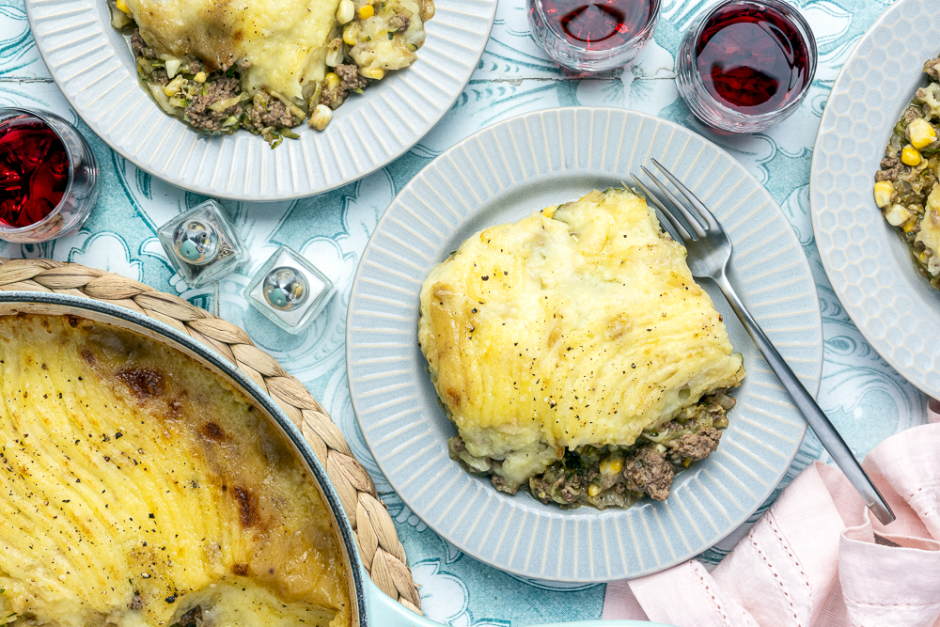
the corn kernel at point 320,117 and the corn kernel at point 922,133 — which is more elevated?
the corn kernel at point 922,133

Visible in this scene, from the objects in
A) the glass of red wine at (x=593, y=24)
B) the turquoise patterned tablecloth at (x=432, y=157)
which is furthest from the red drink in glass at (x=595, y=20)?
the turquoise patterned tablecloth at (x=432, y=157)

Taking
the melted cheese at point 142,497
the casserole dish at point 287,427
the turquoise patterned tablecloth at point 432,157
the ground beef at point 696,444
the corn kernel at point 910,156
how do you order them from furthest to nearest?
the turquoise patterned tablecloth at point 432,157, the corn kernel at point 910,156, the ground beef at point 696,444, the melted cheese at point 142,497, the casserole dish at point 287,427

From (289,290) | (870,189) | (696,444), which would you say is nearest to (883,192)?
(870,189)

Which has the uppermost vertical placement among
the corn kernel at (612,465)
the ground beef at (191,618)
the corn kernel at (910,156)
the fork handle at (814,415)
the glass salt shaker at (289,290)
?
the corn kernel at (910,156)

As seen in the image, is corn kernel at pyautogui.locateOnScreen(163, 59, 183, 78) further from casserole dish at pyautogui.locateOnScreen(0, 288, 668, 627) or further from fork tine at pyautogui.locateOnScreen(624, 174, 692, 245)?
fork tine at pyautogui.locateOnScreen(624, 174, 692, 245)

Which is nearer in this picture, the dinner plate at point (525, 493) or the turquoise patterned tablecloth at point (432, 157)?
the dinner plate at point (525, 493)

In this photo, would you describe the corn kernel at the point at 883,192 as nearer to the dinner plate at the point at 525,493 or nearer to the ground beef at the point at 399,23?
the dinner plate at the point at 525,493

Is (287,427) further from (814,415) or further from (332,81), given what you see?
(814,415)
